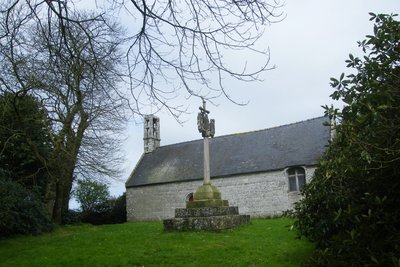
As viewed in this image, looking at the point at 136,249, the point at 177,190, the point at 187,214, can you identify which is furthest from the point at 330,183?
the point at 177,190

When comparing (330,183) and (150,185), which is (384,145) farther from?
(150,185)

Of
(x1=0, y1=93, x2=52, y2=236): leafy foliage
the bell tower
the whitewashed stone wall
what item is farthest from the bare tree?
the bell tower

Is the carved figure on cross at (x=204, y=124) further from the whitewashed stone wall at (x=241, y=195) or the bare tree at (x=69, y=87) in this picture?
the whitewashed stone wall at (x=241, y=195)

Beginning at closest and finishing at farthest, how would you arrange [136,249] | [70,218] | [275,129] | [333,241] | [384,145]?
1. [384,145]
2. [333,241]
3. [136,249]
4. [70,218]
5. [275,129]

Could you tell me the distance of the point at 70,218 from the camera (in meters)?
22.4

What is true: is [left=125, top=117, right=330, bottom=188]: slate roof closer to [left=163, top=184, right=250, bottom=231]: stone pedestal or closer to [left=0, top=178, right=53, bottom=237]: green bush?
[left=163, top=184, right=250, bottom=231]: stone pedestal

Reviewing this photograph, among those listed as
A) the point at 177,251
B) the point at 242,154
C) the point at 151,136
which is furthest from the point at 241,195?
the point at 177,251

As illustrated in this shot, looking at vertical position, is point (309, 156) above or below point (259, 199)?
above

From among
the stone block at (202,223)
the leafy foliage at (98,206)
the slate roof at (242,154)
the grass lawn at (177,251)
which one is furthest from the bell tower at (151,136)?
the grass lawn at (177,251)

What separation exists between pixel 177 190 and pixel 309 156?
919 centimetres

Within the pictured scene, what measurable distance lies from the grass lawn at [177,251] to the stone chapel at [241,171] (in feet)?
34.9

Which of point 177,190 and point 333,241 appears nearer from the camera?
point 333,241

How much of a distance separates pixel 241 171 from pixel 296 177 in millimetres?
3317

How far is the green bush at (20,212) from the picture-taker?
44.0ft
